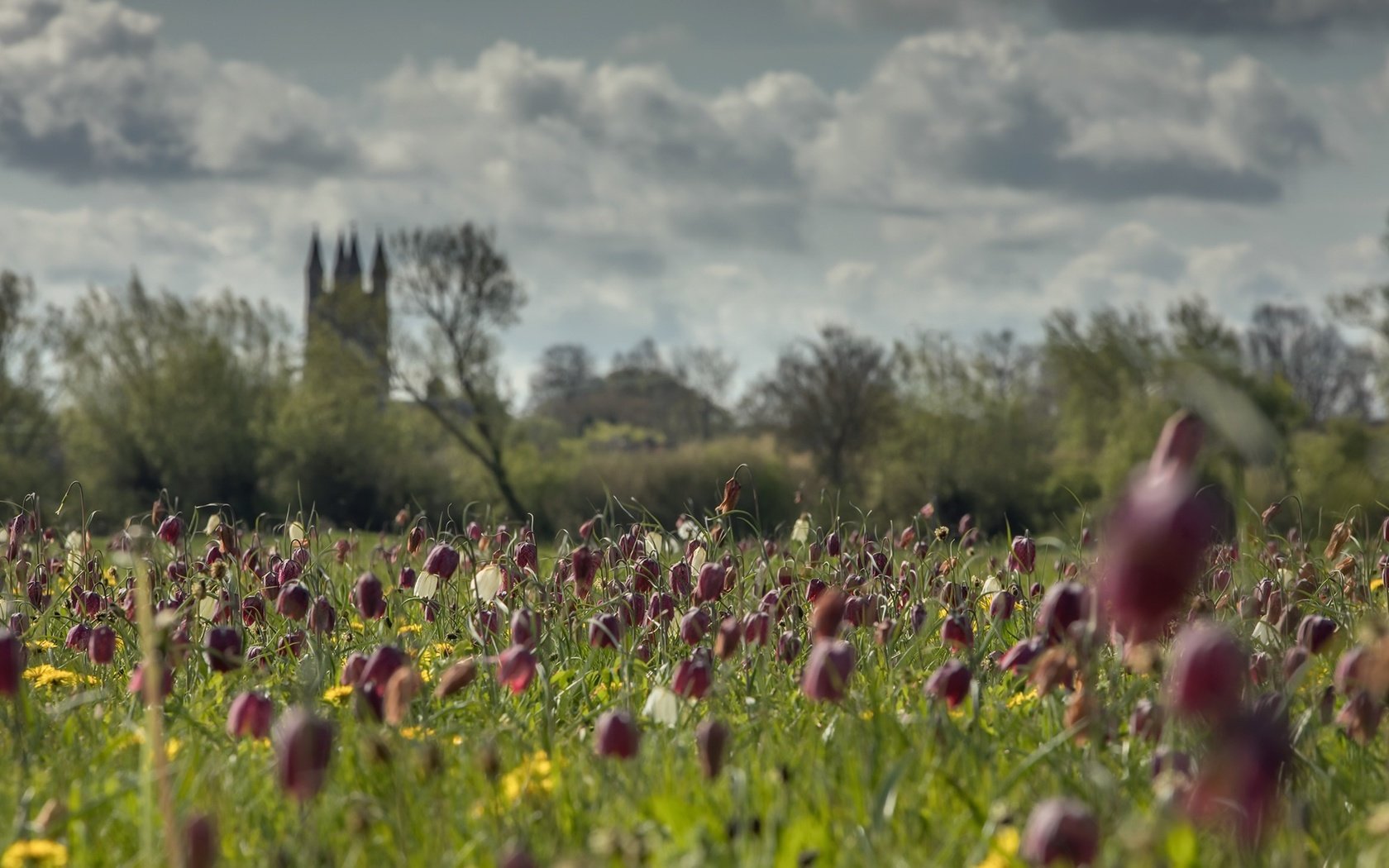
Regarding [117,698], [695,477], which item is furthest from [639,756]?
[695,477]

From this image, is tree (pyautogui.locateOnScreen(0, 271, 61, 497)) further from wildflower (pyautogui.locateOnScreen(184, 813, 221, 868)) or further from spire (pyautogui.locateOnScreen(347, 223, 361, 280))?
spire (pyautogui.locateOnScreen(347, 223, 361, 280))

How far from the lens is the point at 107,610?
477cm

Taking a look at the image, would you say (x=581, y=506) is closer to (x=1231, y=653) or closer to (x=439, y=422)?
(x=439, y=422)

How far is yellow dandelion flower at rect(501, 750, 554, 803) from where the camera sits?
286cm

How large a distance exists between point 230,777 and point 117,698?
1.29 meters

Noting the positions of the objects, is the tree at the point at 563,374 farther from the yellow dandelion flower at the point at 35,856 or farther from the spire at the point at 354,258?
the yellow dandelion flower at the point at 35,856

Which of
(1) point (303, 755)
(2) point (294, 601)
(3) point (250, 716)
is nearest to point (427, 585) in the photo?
(2) point (294, 601)

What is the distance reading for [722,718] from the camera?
3.54 m

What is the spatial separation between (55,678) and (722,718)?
2.14 metres

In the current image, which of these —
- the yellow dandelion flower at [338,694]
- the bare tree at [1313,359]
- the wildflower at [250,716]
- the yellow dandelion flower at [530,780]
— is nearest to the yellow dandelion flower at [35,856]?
the wildflower at [250,716]

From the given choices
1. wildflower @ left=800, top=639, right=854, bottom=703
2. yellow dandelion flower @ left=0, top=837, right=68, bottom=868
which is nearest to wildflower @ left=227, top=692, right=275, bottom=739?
yellow dandelion flower @ left=0, top=837, right=68, bottom=868

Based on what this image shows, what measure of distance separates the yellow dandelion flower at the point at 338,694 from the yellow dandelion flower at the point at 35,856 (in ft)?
3.74

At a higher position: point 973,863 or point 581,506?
point 973,863

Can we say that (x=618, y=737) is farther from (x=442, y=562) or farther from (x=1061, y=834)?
(x=442, y=562)
